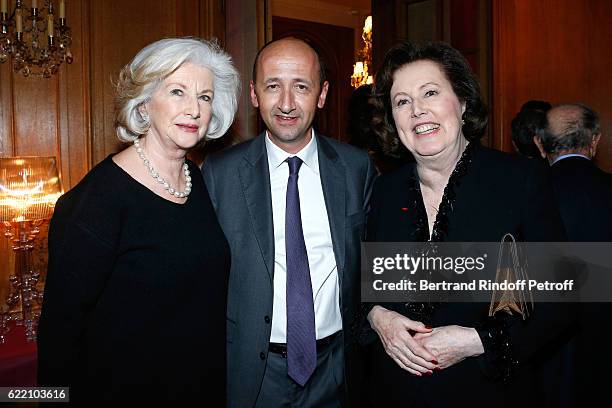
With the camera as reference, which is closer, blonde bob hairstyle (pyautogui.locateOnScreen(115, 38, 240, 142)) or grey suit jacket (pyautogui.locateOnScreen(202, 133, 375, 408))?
blonde bob hairstyle (pyautogui.locateOnScreen(115, 38, 240, 142))

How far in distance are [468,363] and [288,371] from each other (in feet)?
2.25

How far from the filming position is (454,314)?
67.1 inches

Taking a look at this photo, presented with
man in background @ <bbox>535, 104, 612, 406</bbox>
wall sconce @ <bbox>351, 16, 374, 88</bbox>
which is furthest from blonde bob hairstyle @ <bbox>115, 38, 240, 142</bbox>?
wall sconce @ <bbox>351, 16, 374, 88</bbox>

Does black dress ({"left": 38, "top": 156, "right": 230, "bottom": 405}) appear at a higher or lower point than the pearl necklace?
lower

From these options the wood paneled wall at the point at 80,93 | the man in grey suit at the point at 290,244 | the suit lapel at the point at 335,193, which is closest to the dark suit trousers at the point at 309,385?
the man in grey suit at the point at 290,244

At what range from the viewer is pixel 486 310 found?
1.67 meters

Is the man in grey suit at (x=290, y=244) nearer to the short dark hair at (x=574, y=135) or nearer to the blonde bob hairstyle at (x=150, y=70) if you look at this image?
the blonde bob hairstyle at (x=150, y=70)

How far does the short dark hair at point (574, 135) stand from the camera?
2.93m

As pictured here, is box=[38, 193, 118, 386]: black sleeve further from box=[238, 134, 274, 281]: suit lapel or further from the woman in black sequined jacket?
the woman in black sequined jacket

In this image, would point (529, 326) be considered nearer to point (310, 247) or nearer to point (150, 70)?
point (310, 247)

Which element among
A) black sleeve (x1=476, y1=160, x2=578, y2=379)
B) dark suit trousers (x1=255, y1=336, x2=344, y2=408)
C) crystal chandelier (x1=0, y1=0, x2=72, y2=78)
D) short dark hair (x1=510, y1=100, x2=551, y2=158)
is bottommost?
dark suit trousers (x1=255, y1=336, x2=344, y2=408)

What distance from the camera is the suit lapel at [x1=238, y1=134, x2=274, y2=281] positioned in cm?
199

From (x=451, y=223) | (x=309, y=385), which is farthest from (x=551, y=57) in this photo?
(x=309, y=385)

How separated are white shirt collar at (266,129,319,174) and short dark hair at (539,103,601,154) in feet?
5.17
